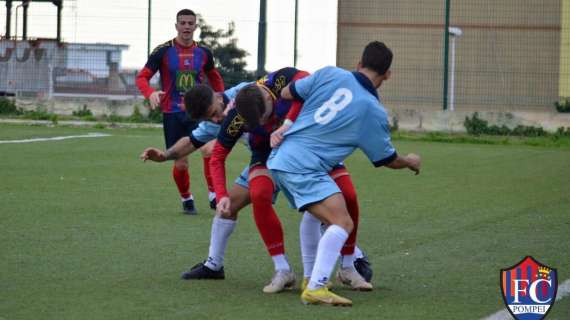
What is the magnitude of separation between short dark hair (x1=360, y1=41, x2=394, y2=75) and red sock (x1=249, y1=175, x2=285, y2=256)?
93 cm

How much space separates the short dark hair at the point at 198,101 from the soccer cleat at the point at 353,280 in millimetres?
1290

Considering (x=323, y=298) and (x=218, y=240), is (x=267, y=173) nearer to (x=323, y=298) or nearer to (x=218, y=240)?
(x=218, y=240)

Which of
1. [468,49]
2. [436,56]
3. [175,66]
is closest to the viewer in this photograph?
[175,66]

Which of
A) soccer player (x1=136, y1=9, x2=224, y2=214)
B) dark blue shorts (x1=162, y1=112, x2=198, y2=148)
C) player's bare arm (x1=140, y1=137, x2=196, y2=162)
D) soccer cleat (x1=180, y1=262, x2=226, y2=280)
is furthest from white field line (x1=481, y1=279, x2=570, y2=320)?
dark blue shorts (x1=162, y1=112, x2=198, y2=148)

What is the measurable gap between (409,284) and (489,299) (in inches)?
26.6

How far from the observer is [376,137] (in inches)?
260

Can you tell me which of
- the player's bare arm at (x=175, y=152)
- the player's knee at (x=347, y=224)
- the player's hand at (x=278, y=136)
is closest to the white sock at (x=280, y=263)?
the player's knee at (x=347, y=224)

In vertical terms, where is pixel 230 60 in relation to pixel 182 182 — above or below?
above

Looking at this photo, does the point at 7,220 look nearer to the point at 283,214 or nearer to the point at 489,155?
the point at 283,214

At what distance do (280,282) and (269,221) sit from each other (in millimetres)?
374

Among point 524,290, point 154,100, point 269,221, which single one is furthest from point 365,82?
point 154,100

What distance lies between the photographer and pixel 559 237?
9258 millimetres

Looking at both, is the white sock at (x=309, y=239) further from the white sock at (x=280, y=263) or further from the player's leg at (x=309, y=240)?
the white sock at (x=280, y=263)

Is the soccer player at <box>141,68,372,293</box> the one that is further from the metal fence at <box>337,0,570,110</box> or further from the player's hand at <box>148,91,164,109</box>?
the metal fence at <box>337,0,570,110</box>
